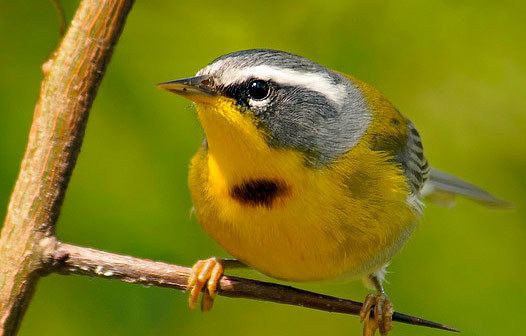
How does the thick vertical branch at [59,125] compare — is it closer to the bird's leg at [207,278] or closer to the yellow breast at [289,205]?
the yellow breast at [289,205]

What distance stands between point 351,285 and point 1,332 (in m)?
2.06

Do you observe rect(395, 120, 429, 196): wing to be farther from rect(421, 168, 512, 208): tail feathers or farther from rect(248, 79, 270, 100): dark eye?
rect(248, 79, 270, 100): dark eye

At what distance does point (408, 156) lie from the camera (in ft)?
12.1

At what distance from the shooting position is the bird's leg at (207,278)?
10.4 ft

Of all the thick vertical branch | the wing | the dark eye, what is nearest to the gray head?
the dark eye

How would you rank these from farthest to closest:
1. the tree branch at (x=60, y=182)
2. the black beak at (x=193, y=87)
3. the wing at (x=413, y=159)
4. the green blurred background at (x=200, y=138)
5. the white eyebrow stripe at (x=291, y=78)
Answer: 1. the wing at (x=413, y=159)
2. the green blurred background at (x=200, y=138)
3. the white eyebrow stripe at (x=291, y=78)
4. the black beak at (x=193, y=87)
5. the tree branch at (x=60, y=182)

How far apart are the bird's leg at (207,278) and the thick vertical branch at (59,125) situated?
119 cm

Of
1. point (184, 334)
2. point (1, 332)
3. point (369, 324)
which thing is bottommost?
point (1, 332)

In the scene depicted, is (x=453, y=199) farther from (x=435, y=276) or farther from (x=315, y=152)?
(x=315, y=152)

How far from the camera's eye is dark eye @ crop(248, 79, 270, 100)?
285cm

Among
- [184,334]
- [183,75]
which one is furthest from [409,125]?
[184,334]

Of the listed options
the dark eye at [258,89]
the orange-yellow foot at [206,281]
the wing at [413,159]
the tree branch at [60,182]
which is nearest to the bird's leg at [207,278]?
the orange-yellow foot at [206,281]

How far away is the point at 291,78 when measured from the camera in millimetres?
2955

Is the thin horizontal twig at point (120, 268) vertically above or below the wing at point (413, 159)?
below
